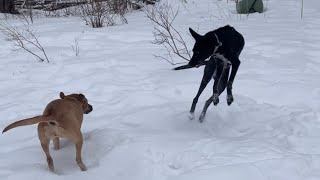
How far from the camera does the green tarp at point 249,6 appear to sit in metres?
9.65

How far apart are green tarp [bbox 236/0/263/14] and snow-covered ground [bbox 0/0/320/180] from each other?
145 cm

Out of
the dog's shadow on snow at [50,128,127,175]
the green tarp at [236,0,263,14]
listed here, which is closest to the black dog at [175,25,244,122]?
the dog's shadow on snow at [50,128,127,175]

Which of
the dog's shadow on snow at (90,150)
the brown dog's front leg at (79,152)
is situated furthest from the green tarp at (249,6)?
the brown dog's front leg at (79,152)

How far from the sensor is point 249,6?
9.70 meters

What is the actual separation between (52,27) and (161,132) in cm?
592

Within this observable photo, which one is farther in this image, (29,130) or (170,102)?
(170,102)

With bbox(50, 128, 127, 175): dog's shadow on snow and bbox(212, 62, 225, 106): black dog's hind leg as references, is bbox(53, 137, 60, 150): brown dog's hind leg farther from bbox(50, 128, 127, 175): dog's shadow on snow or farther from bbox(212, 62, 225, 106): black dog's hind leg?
Answer: bbox(212, 62, 225, 106): black dog's hind leg

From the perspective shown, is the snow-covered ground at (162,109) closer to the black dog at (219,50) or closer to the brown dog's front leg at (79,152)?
the brown dog's front leg at (79,152)

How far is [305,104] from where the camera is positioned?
4.52 metres

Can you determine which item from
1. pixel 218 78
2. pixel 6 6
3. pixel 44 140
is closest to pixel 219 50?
pixel 218 78

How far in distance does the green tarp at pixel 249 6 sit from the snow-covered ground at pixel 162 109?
1.45 meters

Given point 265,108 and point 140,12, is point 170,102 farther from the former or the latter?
point 140,12

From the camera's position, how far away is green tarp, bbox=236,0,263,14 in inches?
380

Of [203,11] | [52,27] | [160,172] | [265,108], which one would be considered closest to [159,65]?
[265,108]
